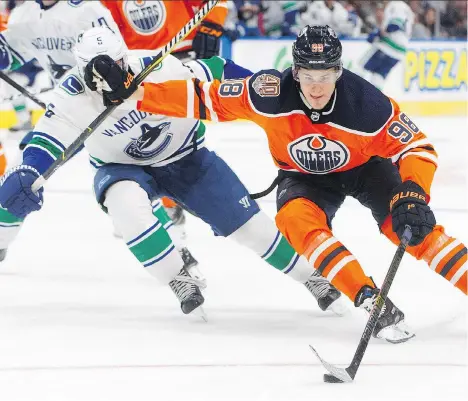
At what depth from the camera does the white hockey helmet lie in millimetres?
3020

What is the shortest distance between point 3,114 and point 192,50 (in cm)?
292

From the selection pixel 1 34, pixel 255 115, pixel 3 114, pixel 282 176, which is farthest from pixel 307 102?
pixel 3 114

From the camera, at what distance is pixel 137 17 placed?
534cm

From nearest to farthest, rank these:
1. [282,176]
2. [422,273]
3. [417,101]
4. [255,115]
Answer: [255,115], [282,176], [422,273], [417,101]

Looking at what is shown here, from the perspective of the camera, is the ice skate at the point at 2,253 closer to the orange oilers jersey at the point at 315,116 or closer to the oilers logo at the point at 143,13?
the orange oilers jersey at the point at 315,116

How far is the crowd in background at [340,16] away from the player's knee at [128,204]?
5.42 meters

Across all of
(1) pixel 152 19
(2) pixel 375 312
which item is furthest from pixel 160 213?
(1) pixel 152 19

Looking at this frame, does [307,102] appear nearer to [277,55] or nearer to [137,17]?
[137,17]

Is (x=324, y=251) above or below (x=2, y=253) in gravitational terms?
above

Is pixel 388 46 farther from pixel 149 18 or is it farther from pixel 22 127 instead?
pixel 149 18

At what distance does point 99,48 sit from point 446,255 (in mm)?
1175

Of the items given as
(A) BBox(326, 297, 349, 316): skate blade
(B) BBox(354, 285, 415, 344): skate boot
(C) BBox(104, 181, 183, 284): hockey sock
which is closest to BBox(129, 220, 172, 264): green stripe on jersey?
(C) BBox(104, 181, 183, 284): hockey sock

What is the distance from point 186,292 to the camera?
3.05 metres

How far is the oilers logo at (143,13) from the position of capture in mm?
5328
